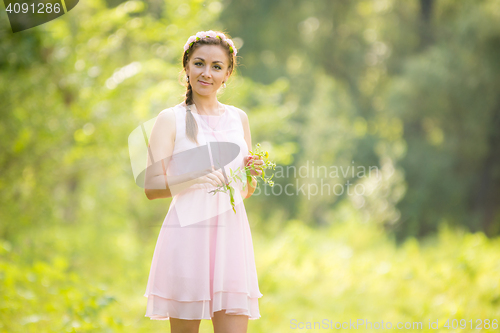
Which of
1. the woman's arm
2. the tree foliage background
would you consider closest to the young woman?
the woman's arm

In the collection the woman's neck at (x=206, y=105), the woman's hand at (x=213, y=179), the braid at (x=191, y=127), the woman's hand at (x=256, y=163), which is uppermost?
the woman's neck at (x=206, y=105)

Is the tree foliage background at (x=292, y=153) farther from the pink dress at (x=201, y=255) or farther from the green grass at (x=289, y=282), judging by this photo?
the pink dress at (x=201, y=255)

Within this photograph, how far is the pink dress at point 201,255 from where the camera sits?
6.86 ft

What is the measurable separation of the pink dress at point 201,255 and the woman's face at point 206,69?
0.15 meters

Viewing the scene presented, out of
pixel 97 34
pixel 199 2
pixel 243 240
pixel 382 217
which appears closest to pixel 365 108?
pixel 382 217

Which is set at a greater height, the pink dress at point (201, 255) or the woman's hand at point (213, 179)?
the woman's hand at point (213, 179)

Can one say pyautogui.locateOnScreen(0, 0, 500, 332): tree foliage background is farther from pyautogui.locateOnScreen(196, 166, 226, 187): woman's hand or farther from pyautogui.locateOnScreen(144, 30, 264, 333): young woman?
pyautogui.locateOnScreen(196, 166, 226, 187): woman's hand

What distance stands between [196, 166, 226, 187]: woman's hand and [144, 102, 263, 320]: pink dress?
3.5 inches

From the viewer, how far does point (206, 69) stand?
2217mm

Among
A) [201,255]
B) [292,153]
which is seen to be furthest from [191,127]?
[292,153]

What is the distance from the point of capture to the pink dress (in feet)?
6.86

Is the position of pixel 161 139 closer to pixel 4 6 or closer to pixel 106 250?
pixel 4 6

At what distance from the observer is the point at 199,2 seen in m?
6.61

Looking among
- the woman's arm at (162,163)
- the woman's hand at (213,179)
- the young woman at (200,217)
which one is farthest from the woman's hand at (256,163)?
the woman's arm at (162,163)
